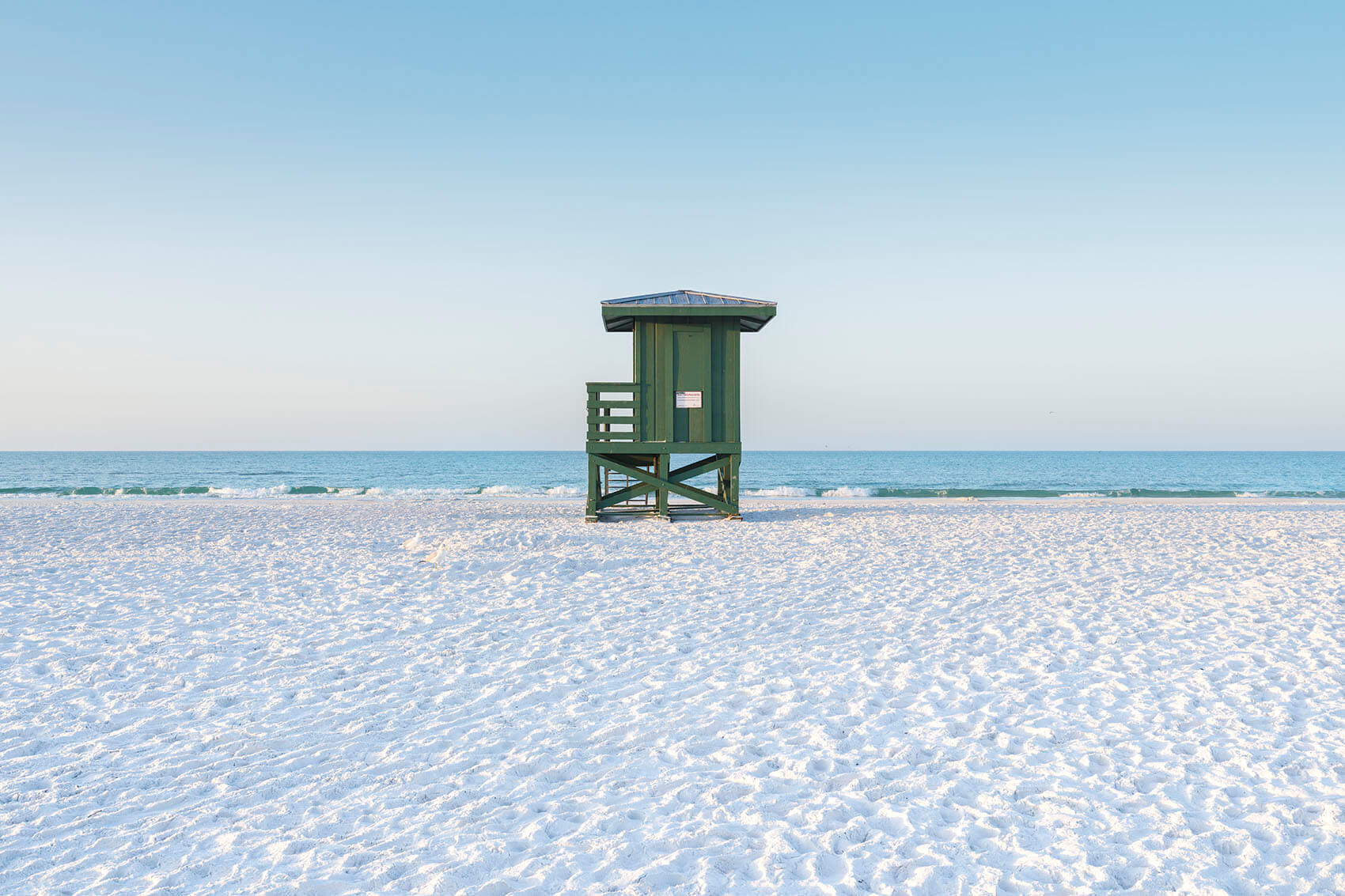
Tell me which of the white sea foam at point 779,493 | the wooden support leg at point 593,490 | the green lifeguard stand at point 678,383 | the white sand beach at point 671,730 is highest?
the green lifeguard stand at point 678,383

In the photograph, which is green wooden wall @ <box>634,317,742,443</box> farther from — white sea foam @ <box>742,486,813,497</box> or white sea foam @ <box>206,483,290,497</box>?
white sea foam @ <box>206,483,290,497</box>

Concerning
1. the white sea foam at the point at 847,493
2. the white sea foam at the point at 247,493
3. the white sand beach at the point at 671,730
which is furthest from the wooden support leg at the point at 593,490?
the white sea foam at the point at 247,493

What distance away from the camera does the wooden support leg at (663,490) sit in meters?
14.6

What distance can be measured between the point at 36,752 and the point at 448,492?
84.0 ft

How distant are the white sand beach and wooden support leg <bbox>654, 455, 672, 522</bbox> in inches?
222

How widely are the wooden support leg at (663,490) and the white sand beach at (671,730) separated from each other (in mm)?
5648

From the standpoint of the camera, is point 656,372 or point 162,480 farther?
point 162,480

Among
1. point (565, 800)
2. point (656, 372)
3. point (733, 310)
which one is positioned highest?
point (733, 310)

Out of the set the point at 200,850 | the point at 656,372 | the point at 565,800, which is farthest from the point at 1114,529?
the point at 200,850

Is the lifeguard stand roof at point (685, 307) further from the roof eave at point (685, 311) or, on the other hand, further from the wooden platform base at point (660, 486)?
the wooden platform base at point (660, 486)

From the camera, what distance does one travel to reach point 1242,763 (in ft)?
12.0

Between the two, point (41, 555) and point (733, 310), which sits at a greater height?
point (733, 310)

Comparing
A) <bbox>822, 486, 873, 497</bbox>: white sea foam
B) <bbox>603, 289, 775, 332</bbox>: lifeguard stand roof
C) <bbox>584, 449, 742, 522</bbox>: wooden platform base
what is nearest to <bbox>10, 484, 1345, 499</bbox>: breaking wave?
<bbox>822, 486, 873, 497</bbox>: white sea foam

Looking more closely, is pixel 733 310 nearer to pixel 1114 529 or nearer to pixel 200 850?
pixel 1114 529
